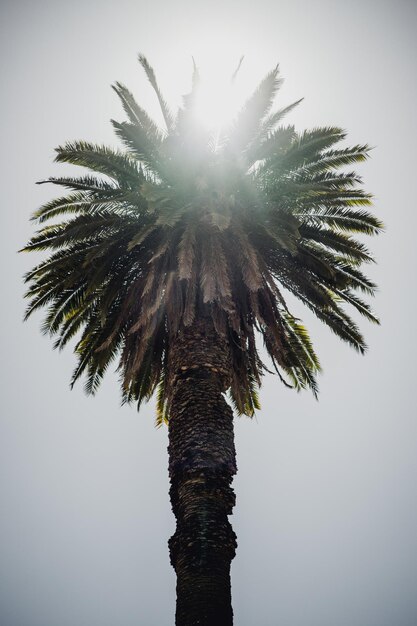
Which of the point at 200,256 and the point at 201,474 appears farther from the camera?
the point at 200,256

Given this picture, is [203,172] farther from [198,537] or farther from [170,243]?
[198,537]

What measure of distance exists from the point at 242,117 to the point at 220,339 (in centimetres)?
461

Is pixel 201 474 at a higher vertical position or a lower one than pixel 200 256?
lower

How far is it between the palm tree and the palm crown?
1.1 inches

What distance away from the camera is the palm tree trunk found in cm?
583

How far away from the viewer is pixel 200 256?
8969 mm

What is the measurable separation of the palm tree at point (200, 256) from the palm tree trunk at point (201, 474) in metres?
0.03

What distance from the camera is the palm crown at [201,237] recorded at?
28.5ft

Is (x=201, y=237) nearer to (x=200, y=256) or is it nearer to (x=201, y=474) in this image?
(x=200, y=256)

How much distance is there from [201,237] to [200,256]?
1.34 feet

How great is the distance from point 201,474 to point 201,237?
4.33 meters

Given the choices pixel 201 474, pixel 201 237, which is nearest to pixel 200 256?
pixel 201 237

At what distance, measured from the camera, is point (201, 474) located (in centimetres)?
670

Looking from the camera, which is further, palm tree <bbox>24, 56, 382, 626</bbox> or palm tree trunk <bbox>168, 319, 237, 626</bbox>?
palm tree <bbox>24, 56, 382, 626</bbox>
